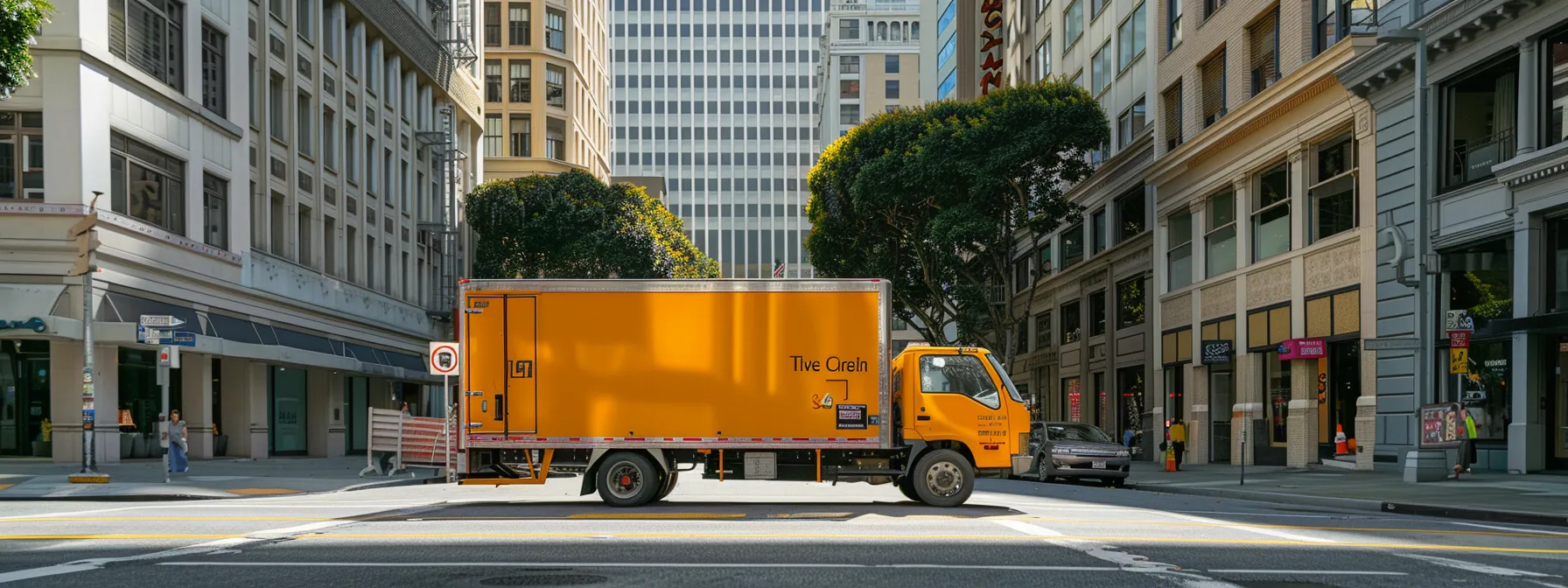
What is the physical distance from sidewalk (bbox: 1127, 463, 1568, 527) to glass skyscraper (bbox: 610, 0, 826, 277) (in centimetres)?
12779

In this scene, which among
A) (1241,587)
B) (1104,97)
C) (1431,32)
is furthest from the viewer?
(1104,97)

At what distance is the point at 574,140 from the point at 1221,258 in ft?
180

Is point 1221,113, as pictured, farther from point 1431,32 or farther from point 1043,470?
point 1043,470

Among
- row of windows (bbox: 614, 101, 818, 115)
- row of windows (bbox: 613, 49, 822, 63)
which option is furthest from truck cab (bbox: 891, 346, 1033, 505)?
row of windows (bbox: 613, 49, 822, 63)

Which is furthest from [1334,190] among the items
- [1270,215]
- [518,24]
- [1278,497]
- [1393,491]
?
[518,24]

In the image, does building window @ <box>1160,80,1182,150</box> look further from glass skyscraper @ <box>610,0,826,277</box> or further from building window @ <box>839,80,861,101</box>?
glass skyscraper @ <box>610,0,826,277</box>

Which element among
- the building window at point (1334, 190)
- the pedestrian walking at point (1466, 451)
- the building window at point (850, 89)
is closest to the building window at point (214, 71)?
the building window at point (1334, 190)

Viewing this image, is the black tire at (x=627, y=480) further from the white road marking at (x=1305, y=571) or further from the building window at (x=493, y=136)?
the building window at (x=493, y=136)

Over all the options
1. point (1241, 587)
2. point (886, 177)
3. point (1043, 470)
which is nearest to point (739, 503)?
point (1241, 587)

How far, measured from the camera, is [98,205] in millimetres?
29281

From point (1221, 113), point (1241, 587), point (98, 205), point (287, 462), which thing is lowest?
point (287, 462)

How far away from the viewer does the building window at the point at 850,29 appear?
455 ft

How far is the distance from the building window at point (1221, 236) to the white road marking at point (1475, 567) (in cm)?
2732

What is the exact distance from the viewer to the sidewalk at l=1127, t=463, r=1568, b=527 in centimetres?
1781
